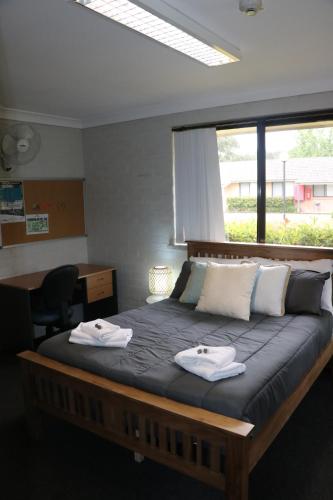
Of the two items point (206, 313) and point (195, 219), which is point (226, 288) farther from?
point (195, 219)

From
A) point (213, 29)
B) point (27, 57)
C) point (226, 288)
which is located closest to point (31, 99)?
point (27, 57)

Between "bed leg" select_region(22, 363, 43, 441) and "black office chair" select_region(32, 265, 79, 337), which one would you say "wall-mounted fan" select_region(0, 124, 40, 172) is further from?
"bed leg" select_region(22, 363, 43, 441)

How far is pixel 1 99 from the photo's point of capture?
3.72 m

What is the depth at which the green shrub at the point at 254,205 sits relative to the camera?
3775 millimetres

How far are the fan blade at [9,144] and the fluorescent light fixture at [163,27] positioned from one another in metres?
2.00

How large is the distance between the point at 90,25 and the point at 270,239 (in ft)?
8.10

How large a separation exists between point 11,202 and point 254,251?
8.37ft

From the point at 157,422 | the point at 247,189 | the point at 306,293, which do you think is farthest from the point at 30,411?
the point at 247,189

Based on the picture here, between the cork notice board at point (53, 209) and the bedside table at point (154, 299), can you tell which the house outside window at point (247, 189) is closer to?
the bedside table at point (154, 299)

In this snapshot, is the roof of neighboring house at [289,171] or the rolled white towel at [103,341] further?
the roof of neighboring house at [289,171]

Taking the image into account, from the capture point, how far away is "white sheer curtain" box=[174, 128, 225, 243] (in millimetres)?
4062

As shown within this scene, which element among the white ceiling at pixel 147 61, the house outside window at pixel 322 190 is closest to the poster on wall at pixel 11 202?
the white ceiling at pixel 147 61

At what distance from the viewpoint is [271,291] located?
3.12 m

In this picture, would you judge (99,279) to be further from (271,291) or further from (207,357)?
(207,357)
